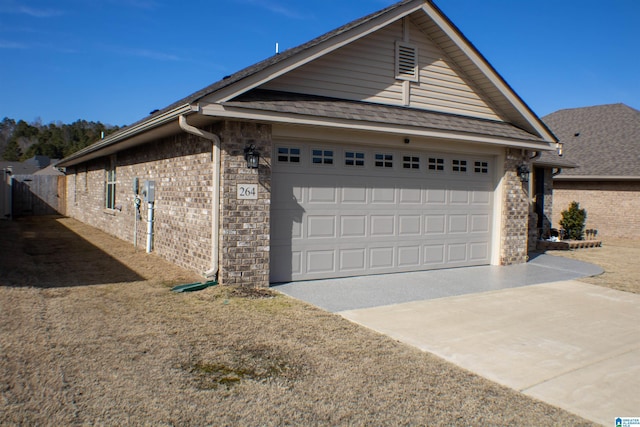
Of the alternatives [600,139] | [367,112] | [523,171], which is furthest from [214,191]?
[600,139]

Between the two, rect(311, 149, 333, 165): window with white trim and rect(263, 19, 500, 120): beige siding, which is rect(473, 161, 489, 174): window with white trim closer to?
rect(263, 19, 500, 120): beige siding

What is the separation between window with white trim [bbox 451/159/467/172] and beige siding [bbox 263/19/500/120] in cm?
104

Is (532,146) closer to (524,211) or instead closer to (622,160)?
(524,211)

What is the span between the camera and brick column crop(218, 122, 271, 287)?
773 centimetres

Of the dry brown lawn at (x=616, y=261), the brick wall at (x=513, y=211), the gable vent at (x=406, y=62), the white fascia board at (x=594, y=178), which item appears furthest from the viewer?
the white fascia board at (x=594, y=178)

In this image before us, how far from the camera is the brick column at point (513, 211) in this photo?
1121 cm

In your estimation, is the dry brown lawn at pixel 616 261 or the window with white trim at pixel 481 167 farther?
the window with white trim at pixel 481 167

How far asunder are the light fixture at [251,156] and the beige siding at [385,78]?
4.29ft

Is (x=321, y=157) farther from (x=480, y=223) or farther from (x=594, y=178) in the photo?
(x=594, y=178)

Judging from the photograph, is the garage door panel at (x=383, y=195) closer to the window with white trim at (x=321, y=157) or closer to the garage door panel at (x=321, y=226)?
the garage door panel at (x=321, y=226)

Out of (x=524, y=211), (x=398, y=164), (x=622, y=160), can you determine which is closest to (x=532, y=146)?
(x=524, y=211)

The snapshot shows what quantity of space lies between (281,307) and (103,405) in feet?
11.0

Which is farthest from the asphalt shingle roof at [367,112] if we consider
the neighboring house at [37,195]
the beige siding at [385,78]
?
the neighboring house at [37,195]

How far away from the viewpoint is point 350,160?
9.20 m
